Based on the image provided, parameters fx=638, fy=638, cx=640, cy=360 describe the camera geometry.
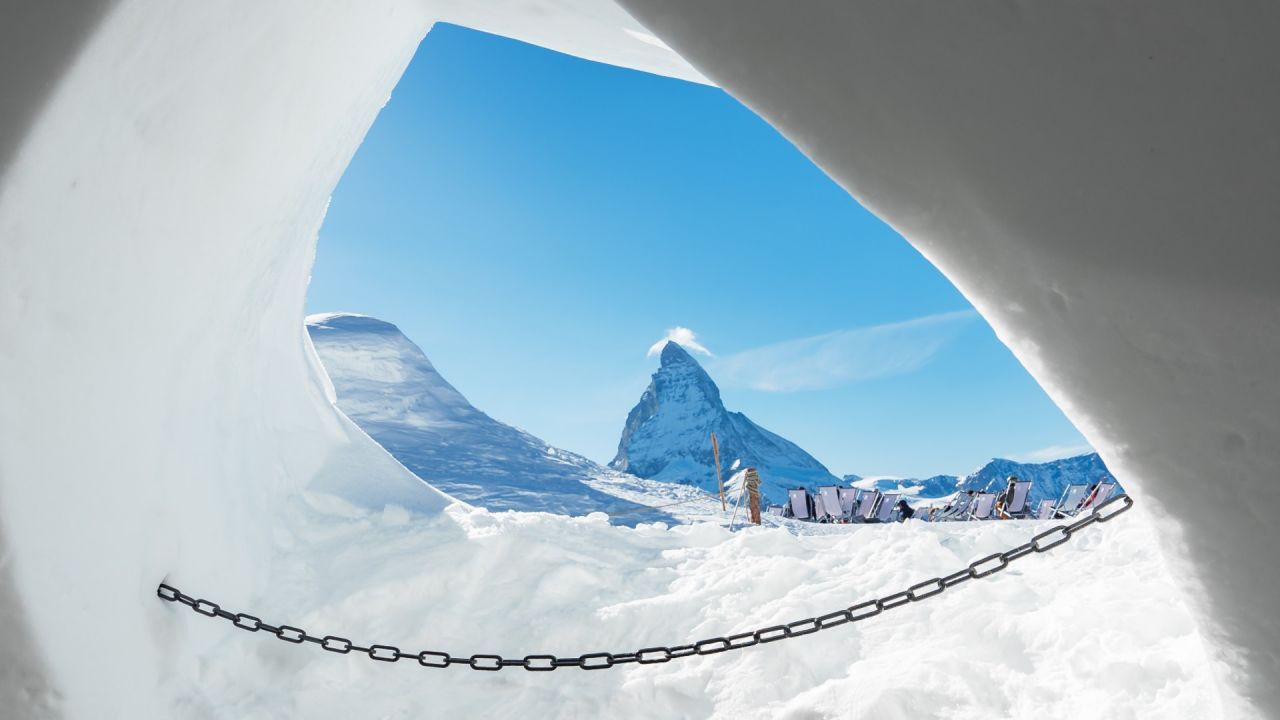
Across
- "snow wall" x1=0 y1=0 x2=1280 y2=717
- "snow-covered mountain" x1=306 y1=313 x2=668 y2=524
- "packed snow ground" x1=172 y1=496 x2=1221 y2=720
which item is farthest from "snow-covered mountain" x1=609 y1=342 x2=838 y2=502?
"snow wall" x1=0 y1=0 x2=1280 y2=717

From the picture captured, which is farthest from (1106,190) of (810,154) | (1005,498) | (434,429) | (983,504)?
(434,429)

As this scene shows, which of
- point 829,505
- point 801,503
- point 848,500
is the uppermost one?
point 848,500

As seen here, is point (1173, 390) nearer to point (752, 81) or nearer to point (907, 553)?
point (752, 81)

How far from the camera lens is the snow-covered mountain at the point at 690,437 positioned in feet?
366

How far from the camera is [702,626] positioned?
3.68 m

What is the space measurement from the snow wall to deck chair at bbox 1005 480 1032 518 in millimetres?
14131

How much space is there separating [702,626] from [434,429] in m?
44.7

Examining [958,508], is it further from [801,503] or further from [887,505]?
[801,503]

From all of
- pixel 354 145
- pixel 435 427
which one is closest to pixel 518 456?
pixel 435 427

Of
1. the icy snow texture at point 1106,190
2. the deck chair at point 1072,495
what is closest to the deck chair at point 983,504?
the deck chair at point 1072,495

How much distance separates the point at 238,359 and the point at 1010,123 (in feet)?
14.3

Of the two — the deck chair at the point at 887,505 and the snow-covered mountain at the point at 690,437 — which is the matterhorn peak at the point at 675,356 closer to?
the snow-covered mountain at the point at 690,437

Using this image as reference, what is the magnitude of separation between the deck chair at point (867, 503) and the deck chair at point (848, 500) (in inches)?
5.7

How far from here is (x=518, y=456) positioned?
4116 centimetres
